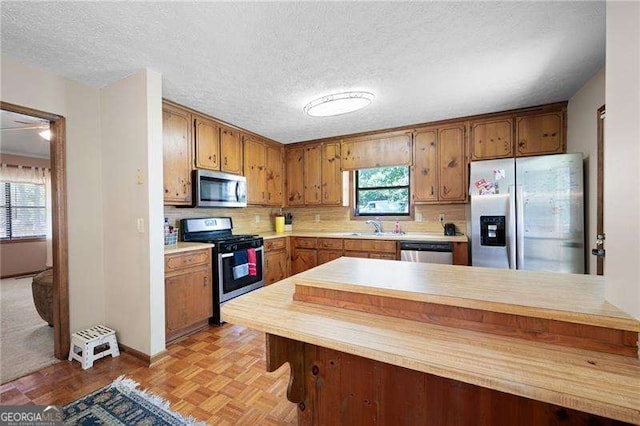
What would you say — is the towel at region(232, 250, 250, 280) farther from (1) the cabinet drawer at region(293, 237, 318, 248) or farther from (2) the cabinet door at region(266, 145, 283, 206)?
(2) the cabinet door at region(266, 145, 283, 206)

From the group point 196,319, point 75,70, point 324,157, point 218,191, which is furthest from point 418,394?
point 324,157

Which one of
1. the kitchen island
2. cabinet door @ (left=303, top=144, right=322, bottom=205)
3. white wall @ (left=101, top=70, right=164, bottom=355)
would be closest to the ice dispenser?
the kitchen island

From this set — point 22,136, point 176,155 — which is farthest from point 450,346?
point 22,136

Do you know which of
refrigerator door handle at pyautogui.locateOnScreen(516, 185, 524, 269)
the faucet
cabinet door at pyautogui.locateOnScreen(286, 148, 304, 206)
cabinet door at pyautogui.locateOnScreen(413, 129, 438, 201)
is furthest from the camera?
cabinet door at pyautogui.locateOnScreen(286, 148, 304, 206)

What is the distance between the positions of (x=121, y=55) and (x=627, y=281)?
2989 mm

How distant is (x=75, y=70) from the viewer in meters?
2.17

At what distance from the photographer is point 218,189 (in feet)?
10.8

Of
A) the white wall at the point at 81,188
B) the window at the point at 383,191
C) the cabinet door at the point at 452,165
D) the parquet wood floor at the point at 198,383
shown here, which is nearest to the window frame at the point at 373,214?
the window at the point at 383,191

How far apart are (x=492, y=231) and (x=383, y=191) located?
170 centimetres

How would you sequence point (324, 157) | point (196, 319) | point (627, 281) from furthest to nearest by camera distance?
point (324, 157) → point (196, 319) → point (627, 281)

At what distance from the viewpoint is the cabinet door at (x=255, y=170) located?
3865mm

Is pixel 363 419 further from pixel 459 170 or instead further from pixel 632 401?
pixel 459 170

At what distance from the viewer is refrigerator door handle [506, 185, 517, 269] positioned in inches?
105

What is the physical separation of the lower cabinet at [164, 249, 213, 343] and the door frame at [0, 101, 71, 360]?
0.80m
